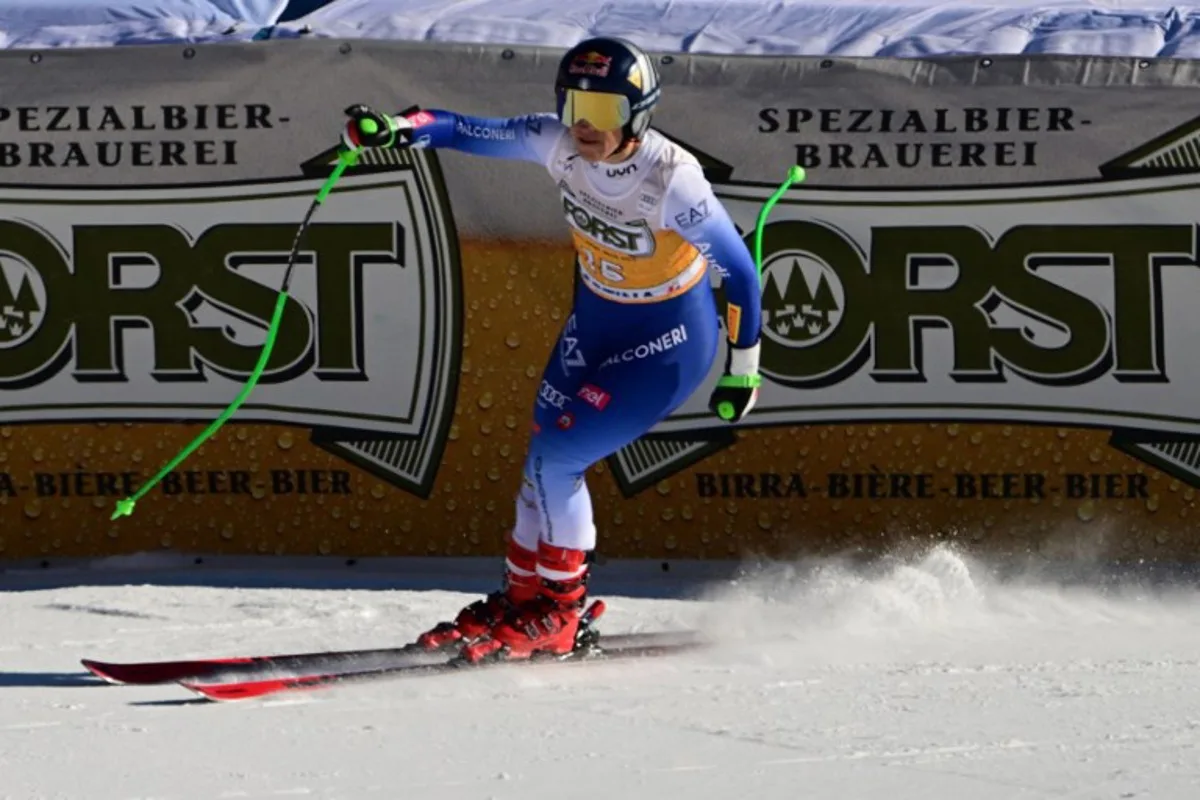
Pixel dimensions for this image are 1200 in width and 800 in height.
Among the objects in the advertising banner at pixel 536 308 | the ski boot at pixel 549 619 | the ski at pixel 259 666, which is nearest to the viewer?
the ski at pixel 259 666

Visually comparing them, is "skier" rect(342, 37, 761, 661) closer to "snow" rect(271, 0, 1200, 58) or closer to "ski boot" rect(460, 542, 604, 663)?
"ski boot" rect(460, 542, 604, 663)

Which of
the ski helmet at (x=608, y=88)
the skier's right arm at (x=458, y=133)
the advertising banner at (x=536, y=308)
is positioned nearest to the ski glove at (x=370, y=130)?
the skier's right arm at (x=458, y=133)

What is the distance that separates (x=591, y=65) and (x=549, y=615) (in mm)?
1711

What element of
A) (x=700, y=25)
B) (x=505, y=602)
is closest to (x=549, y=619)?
(x=505, y=602)

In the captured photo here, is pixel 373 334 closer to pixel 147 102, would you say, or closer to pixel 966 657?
pixel 147 102

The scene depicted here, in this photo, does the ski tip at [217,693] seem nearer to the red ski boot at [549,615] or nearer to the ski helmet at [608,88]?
the red ski boot at [549,615]

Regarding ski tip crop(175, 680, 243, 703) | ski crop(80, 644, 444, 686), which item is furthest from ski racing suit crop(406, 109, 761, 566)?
ski tip crop(175, 680, 243, 703)

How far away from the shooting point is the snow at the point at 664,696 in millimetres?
4578

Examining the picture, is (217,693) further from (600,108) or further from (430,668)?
(600,108)

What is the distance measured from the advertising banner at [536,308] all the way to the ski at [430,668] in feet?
4.72

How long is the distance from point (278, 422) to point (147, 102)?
137cm

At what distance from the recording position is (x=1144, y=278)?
7.97 m

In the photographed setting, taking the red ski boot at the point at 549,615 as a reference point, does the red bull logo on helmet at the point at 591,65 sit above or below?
above

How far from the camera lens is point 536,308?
812 centimetres
